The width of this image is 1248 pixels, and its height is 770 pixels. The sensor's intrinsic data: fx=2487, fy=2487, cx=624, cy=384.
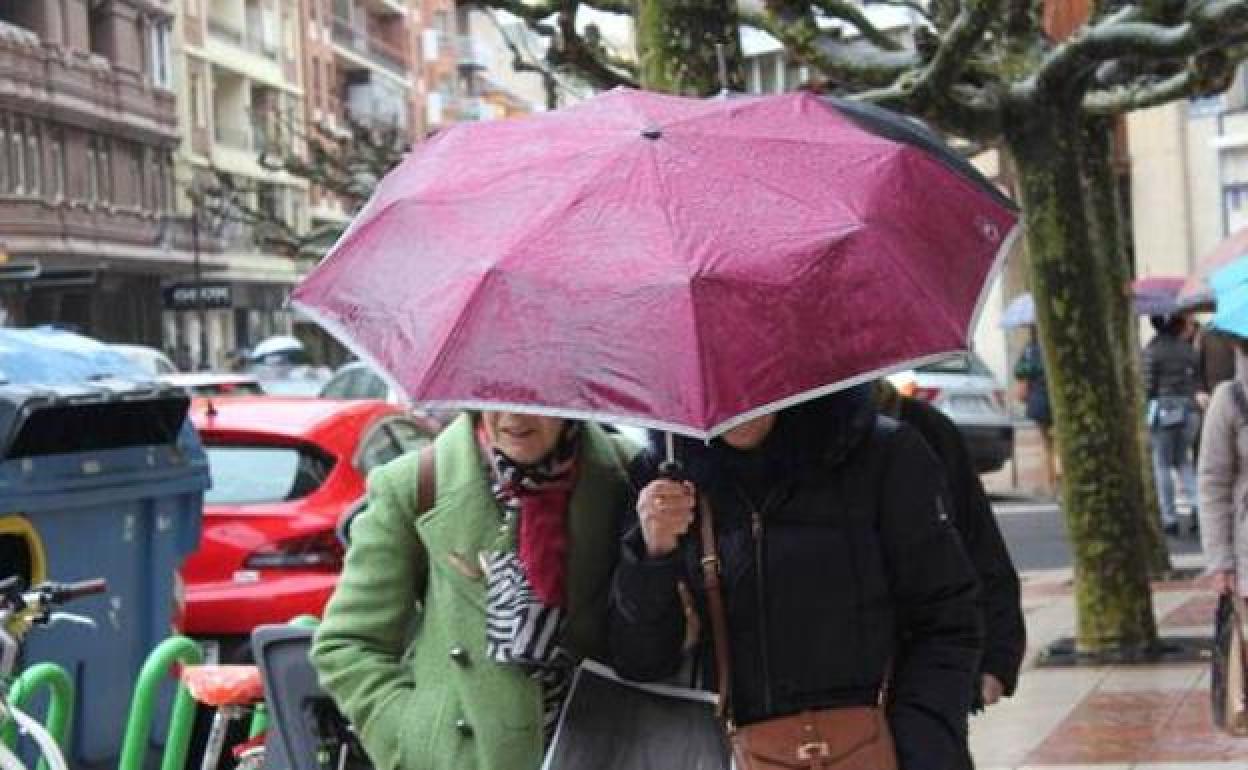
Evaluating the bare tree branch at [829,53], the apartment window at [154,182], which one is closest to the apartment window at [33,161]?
the apartment window at [154,182]

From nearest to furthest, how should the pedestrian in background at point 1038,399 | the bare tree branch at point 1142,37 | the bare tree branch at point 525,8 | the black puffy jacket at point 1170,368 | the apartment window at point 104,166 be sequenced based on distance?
the bare tree branch at point 1142,37 → the bare tree branch at point 525,8 → the black puffy jacket at point 1170,368 → the pedestrian in background at point 1038,399 → the apartment window at point 104,166

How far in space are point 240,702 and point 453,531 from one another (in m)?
1.99

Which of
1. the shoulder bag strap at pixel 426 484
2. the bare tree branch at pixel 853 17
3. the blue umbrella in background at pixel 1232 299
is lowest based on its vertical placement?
the shoulder bag strap at pixel 426 484

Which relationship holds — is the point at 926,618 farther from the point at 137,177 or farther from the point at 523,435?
the point at 137,177

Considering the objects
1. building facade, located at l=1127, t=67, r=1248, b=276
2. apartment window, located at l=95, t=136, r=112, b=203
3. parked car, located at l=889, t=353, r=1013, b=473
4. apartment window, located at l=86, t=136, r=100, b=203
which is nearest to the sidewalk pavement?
parked car, located at l=889, t=353, r=1013, b=473

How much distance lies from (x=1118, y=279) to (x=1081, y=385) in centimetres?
460

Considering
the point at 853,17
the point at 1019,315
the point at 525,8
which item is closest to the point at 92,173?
the point at 1019,315

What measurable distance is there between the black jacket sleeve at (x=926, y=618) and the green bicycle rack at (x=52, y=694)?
10.4 feet

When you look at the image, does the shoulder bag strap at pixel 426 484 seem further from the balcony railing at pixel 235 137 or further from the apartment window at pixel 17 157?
the balcony railing at pixel 235 137

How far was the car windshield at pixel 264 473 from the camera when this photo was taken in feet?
35.0

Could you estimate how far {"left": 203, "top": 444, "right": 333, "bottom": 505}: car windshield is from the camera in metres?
10.7

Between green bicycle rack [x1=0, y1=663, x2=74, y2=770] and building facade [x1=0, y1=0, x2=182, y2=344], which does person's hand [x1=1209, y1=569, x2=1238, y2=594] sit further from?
building facade [x1=0, y1=0, x2=182, y2=344]

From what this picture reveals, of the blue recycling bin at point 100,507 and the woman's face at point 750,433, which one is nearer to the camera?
the woman's face at point 750,433

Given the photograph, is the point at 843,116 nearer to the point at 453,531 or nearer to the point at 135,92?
the point at 453,531
